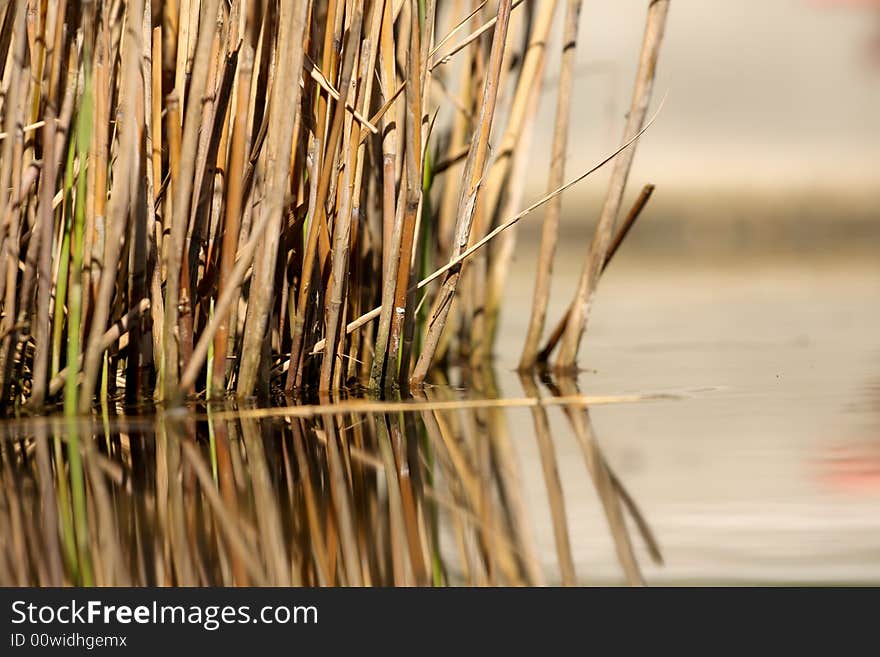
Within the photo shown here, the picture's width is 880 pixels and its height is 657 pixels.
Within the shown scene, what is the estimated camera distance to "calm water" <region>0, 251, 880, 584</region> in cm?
86

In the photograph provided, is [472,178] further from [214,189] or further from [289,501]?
[289,501]

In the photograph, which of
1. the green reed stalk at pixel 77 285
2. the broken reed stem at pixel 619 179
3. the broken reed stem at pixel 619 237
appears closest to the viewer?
the green reed stalk at pixel 77 285

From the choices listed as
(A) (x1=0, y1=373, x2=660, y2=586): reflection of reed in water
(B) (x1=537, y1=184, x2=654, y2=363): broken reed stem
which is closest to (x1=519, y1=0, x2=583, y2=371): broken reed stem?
(B) (x1=537, y1=184, x2=654, y2=363): broken reed stem

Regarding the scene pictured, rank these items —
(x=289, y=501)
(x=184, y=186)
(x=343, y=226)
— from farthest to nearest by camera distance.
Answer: (x=343, y=226)
(x=184, y=186)
(x=289, y=501)

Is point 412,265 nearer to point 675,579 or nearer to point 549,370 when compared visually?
point 549,370

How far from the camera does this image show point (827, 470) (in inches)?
42.6

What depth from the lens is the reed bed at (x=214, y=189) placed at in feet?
4.37

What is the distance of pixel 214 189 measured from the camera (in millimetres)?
1481

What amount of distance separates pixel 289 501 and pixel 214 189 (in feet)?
1.79

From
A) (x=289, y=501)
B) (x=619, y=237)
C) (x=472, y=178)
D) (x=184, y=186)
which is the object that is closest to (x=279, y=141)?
(x=184, y=186)

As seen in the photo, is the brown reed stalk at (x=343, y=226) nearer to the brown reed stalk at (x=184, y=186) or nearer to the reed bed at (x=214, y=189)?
the reed bed at (x=214, y=189)

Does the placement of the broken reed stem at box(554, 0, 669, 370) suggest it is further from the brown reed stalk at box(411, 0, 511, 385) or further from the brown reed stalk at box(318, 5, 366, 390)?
the brown reed stalk at box(318, 5, 366, 390)

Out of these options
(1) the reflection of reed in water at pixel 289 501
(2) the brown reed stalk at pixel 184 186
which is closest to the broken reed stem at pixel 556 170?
(1) the reflection of reed in water at pixel 289 501

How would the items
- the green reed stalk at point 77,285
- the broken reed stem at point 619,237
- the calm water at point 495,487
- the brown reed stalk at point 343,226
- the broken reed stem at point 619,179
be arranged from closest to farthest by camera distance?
the calm water at point 495,487 < the green reed stalk at point 77,285 < the brown reed stalk at point 343,226 < the broken reed stem at point 619,179 < the broken reed stem at point 619,237
